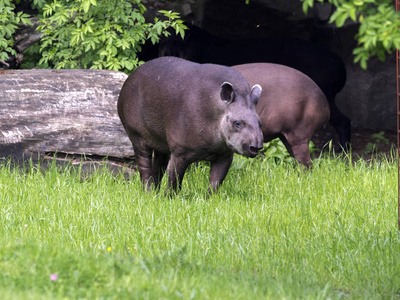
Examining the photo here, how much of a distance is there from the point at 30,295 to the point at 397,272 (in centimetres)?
248

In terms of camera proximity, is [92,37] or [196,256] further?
[92,37]

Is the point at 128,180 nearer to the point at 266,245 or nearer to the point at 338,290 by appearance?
the point at 266,245

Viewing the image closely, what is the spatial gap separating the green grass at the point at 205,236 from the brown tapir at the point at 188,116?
0.38m

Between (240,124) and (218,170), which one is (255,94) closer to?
(240,124)

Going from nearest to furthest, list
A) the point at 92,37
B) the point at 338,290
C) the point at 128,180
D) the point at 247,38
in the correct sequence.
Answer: the point at 338,290 → the point at 128,180 → the point at 92,37 → the point at 247,38

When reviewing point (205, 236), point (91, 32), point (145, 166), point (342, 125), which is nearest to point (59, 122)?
point (145, 166)

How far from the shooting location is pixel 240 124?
5.41 meters

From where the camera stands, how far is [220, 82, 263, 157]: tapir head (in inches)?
211

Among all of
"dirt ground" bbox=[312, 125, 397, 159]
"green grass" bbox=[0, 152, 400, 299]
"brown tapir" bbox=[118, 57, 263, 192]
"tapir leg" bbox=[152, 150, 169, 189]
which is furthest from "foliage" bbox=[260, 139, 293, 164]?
"dirt ground" bbox=[312, 125, 397, 159]

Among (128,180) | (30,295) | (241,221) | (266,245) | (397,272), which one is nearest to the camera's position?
(30,295)

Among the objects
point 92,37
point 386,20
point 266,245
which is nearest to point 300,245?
point 266,245

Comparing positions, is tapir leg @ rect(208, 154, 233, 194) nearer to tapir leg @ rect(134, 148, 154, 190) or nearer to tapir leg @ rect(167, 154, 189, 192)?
tapir leg @ rect(167, 154, 189, 192)

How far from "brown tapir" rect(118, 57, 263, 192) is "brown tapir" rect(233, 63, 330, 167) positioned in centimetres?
121

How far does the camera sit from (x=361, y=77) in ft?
35.9
